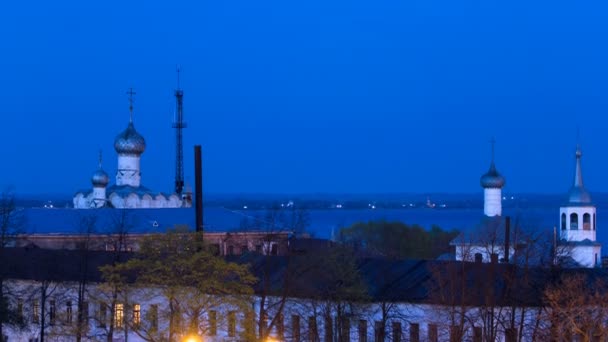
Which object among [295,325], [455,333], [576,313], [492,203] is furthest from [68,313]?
[492,203]

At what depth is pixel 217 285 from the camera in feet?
134

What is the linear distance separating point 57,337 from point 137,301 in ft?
15.9

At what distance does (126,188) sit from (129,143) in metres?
3.47

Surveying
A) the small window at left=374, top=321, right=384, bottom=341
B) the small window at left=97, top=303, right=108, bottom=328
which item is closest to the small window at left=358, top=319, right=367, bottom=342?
the small window at left=374, top=321, right=384, bottom=341

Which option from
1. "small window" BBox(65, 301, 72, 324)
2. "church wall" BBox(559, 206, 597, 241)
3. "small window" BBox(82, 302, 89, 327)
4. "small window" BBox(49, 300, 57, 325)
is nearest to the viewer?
"small window" BBox(82, 302, 89, 327)

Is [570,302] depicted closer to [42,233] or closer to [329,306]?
[329,306]

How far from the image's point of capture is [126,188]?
9275cm

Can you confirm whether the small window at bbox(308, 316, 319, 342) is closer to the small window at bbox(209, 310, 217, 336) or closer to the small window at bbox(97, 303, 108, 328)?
the small window at bbox(209, 310, 217, 336)

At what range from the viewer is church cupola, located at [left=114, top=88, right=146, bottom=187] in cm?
9438

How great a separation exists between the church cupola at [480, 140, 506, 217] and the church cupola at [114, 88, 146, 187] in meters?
24.8

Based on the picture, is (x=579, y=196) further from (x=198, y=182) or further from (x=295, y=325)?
(x=295, y=325)

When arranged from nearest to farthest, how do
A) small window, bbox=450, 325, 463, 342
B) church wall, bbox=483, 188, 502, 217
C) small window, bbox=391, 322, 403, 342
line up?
small window, bbox=450, 325, 463, 342, small window, bbox=391, 322, 403, 342, church wall, bbox=483, 188, 502, 217

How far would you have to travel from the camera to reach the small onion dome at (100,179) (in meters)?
92.1

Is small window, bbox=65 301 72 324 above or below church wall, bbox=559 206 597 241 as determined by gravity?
below
